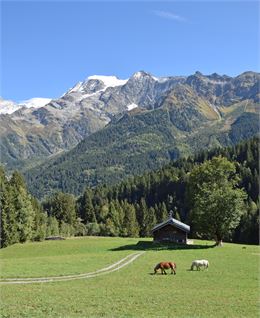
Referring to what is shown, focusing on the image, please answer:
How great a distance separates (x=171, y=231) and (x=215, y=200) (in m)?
18.4

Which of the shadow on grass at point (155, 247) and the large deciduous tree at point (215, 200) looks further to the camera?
the large deciduous tree at point (215, 200)

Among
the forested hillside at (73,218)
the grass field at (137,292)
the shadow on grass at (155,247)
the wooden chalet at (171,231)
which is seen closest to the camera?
the grass field at (137,292)

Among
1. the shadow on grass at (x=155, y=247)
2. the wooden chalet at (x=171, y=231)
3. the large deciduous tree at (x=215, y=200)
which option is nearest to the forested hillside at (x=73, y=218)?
the large deciduous tree at (x=215, y=200)

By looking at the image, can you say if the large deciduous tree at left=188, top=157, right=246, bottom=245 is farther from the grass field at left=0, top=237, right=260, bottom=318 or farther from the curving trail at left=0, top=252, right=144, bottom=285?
the curving trail at left=0, top=252, right=144, bottom=285

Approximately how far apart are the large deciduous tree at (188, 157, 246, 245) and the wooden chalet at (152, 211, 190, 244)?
391 inches

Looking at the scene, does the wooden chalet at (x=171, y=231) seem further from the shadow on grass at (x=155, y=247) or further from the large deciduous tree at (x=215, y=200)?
the large deciduous tree at (x=215, y=200)

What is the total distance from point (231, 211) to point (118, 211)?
312 feet

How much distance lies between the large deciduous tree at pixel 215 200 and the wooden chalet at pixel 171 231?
9937 mm

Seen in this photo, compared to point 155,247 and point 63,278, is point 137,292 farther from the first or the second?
point 155,247

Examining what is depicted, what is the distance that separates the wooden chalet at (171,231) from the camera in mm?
99938

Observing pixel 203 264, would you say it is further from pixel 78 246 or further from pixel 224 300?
pixel 78 246

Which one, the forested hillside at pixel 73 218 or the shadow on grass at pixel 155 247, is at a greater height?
the forested hillside at pixel 73 218

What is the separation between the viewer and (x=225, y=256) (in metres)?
69.5

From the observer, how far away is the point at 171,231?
100812 mm
